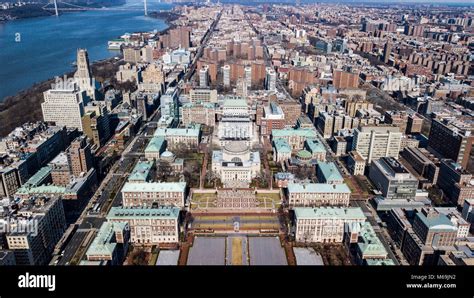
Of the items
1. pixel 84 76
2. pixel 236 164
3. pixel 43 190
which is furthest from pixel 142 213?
pixel 84 76

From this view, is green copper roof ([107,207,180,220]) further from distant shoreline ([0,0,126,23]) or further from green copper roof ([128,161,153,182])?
distant shoreline ([0,0,126,23])

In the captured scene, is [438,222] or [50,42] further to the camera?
[50,42]

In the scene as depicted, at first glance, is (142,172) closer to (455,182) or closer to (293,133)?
(293,133)

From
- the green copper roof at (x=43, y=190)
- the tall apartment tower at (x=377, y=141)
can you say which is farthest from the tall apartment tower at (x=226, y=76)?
the green copper roof at (x=43, y=190)

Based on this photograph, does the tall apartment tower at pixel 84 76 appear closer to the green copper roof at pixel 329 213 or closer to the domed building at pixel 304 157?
the domed building at pixel 304 157
